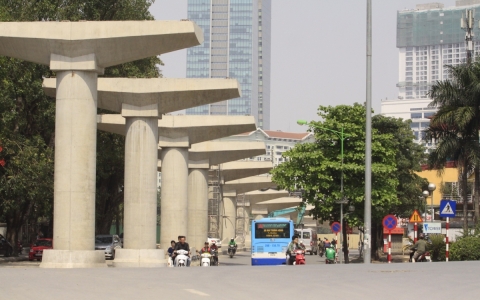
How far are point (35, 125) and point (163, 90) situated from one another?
16.0 meters

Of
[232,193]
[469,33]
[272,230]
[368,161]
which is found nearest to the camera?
[368,161]

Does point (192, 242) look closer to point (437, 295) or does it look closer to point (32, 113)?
point (32, 113)

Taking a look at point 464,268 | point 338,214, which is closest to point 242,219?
point 338,214

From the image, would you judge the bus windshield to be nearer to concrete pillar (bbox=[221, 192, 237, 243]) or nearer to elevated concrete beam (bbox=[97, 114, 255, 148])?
elevated concrete beam (bbox=[97, 114, 255, 148])

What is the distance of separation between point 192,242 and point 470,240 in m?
27.6

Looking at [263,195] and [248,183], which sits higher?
[248,183]

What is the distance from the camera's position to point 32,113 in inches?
1997

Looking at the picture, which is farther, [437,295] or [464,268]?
[464,268]

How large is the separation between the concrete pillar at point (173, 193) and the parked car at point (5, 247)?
8415 millimetres

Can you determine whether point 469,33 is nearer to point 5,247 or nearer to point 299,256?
point 299,256

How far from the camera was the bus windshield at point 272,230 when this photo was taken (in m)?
48.0

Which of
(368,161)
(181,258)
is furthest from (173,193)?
(368,161)

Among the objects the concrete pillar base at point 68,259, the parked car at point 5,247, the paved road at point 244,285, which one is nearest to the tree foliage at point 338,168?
the parked car at point 5,247

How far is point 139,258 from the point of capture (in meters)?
37.8
